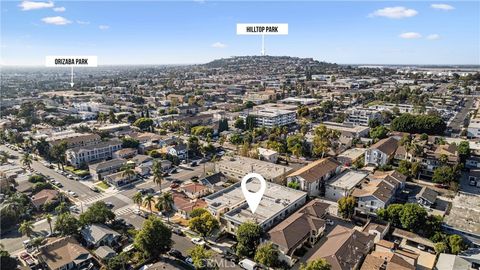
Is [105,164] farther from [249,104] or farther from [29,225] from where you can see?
[249,104]

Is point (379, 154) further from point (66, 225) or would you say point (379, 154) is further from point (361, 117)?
point (66, 225)

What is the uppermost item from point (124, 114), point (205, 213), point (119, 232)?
point (124, 114)

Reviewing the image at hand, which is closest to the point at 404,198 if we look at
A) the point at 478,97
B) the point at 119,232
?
Answer: the point at 119,232

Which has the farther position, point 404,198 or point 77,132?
point 77,132

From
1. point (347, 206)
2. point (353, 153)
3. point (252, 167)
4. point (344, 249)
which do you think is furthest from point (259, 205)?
point (353, 153)

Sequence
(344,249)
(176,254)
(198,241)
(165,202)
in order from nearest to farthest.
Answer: (344,249), (176,254), (198,241), (165,202)
